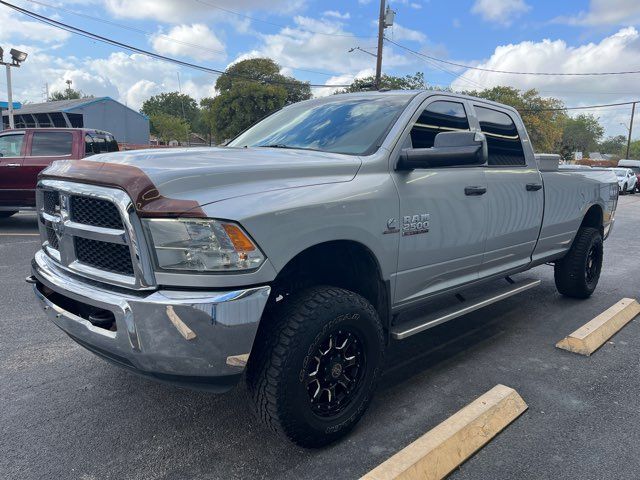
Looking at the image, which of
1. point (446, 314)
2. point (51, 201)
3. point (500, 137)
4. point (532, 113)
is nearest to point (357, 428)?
point (446, 314)

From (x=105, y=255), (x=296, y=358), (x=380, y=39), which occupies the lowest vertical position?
(x=296, y=358)

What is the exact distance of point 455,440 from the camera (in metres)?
2.52

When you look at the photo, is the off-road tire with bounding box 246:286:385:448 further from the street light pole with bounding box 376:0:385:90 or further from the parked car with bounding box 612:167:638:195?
the parked car with bounding box 612:167:638:195

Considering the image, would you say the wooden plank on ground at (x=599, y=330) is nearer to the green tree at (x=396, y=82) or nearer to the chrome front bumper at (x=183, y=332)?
the chrome front bumper at (x=183, y=332)

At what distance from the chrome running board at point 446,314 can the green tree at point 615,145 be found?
13221 centimetres

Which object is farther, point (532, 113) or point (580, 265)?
point (532, 113)

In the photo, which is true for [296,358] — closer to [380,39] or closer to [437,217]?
[437,217]

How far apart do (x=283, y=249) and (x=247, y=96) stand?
4109 centimetres

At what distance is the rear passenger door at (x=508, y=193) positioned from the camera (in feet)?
12.4

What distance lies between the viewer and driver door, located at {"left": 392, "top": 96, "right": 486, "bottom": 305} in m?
3.01

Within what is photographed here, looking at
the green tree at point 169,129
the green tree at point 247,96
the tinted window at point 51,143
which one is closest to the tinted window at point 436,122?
the tinted window at point 51,143

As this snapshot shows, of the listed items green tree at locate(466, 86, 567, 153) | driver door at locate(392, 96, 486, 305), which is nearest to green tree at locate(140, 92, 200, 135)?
green tree at locate(466, 86, 567, 153)

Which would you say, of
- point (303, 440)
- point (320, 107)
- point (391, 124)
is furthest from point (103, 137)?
point (303, 440)

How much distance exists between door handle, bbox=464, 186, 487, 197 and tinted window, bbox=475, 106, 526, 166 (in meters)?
0.48
